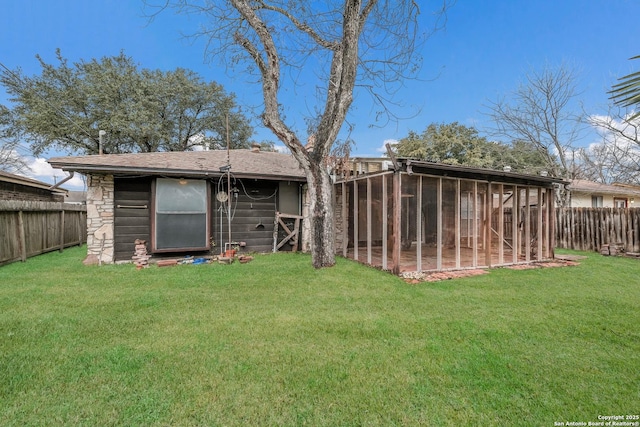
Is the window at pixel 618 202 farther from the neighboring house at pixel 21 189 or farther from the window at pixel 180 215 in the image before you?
the neighboring house at pixel 21 189

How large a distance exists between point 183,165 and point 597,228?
1268 cm

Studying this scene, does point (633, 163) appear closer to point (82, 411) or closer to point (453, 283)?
point (453, 283)

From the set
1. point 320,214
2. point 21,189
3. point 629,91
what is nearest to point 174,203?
point 320,214

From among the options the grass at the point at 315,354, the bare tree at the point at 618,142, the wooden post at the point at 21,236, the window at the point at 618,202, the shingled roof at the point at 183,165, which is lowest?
the grass at the point at 315,354

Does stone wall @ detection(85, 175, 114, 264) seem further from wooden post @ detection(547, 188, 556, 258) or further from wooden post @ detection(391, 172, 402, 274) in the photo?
wooden post @ detection(547, 188, 556, 258)

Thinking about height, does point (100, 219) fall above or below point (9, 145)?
below

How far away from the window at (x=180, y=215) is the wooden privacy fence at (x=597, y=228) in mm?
11829

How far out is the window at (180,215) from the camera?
7301mm

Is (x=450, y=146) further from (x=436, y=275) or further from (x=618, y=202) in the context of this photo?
(x=436, y=275)

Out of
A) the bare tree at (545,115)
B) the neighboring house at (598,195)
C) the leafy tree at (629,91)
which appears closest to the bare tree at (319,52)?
the leafy tree at (629,91)

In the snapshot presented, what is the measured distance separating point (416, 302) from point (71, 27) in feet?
48.0

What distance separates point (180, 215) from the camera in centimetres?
747

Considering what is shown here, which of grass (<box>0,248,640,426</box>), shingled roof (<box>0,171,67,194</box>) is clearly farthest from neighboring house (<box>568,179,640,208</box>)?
shingled roof (<box>0,171,67,194</box>)

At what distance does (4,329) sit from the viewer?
3.39 meters
